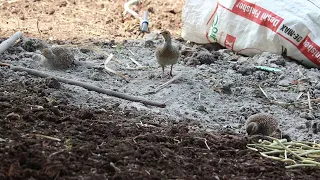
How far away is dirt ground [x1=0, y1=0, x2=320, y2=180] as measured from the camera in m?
3.18

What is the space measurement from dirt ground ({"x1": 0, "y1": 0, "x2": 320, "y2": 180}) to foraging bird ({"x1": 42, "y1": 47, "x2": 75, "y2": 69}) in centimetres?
7

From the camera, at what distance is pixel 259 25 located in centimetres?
636

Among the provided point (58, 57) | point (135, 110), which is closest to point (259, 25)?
point (58, 57)

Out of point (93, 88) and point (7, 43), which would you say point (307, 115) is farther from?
point (7, 43)

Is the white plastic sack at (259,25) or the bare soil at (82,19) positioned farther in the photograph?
the bare soil at (82,19)

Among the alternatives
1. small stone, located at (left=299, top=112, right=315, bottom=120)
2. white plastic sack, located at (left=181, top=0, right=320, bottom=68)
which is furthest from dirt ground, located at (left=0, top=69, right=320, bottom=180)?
white plastic sack, located at (left=181, top=0, right=320, bottom=68)

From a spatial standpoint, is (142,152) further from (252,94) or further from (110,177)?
(252,94)

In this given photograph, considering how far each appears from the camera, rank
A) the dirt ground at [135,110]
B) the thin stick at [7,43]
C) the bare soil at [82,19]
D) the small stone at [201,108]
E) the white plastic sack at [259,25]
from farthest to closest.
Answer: the bare soil at [82,19]
the white plastic sack at [259,25]
the thin stick at [7,43]
the small stone at [201,108]
the dirt ground at [135,110]

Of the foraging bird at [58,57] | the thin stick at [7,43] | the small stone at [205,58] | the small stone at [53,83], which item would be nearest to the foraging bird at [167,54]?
the small stone at [205,58]

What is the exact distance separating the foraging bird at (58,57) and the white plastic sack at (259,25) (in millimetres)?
1895

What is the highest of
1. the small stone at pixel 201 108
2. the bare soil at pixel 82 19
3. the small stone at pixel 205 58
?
the small stone at pixel 201 108

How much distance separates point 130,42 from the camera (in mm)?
6902

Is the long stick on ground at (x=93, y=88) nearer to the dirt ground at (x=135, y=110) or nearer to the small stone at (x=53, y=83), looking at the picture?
the dirt ground at (x=135, y=110)

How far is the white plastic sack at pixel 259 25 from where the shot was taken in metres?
6.11
